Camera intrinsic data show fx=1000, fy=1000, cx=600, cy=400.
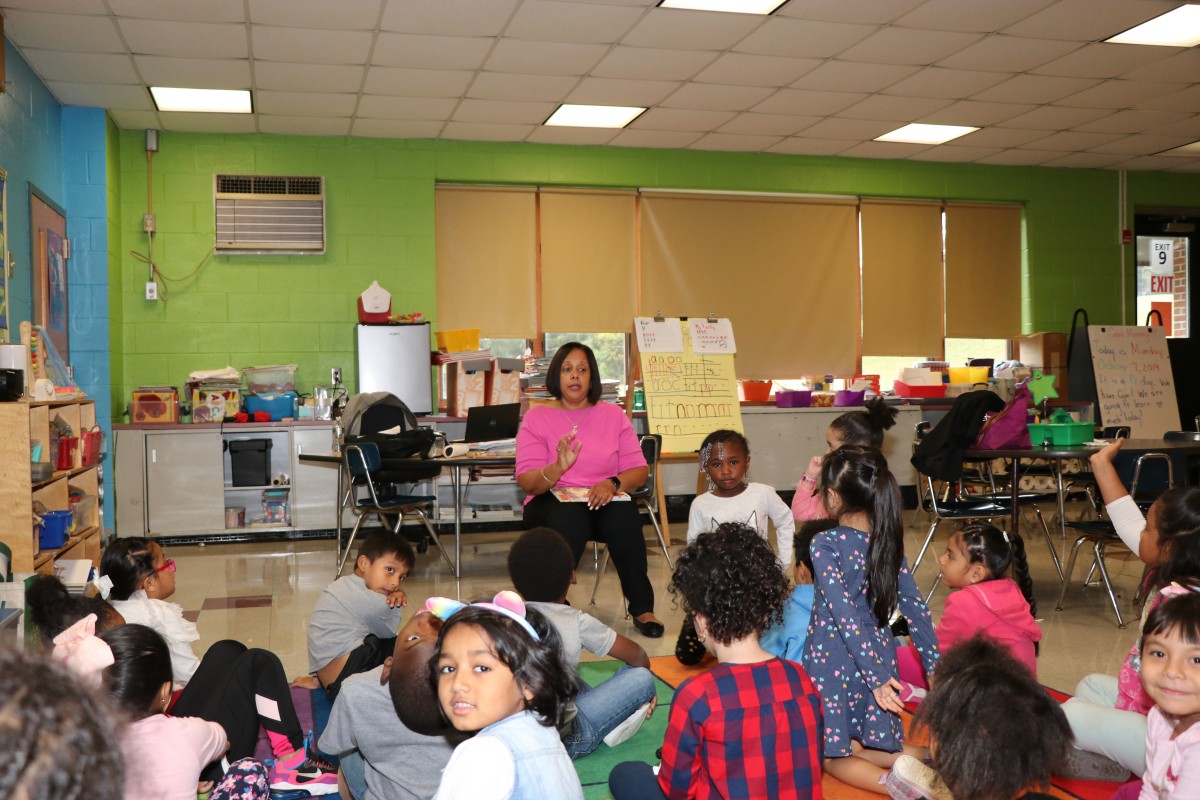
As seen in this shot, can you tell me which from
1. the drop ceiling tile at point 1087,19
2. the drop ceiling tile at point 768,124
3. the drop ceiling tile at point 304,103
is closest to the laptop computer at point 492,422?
the drop ceiling tile at point 304,103

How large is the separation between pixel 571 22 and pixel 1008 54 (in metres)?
2.55

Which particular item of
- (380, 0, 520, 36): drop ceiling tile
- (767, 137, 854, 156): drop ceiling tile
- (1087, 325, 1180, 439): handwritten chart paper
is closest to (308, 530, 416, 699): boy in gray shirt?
(380, 0, 520, 36): drop ceiling tile

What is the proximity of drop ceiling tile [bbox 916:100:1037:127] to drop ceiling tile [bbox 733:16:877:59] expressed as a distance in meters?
1.56

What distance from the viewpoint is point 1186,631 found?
177 cm

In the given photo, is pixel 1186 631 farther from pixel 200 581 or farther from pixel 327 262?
pixel 327 262

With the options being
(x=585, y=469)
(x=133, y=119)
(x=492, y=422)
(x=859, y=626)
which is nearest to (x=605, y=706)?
(x=859, y=626)

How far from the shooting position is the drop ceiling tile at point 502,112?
654 centimetres

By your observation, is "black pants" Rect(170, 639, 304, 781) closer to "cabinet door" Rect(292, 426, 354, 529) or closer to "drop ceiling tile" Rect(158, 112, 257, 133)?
"cabinet door" Rect(292, 426, 354, 529)

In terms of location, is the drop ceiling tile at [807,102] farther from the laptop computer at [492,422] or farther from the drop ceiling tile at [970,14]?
the laptop computer at [492,422]

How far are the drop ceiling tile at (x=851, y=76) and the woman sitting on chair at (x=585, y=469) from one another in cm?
269

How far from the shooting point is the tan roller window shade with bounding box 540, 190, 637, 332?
25.1ft

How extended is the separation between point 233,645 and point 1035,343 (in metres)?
7.42

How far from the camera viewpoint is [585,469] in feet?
14.5

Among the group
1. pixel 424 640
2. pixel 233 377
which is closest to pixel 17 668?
pixel 424 640
